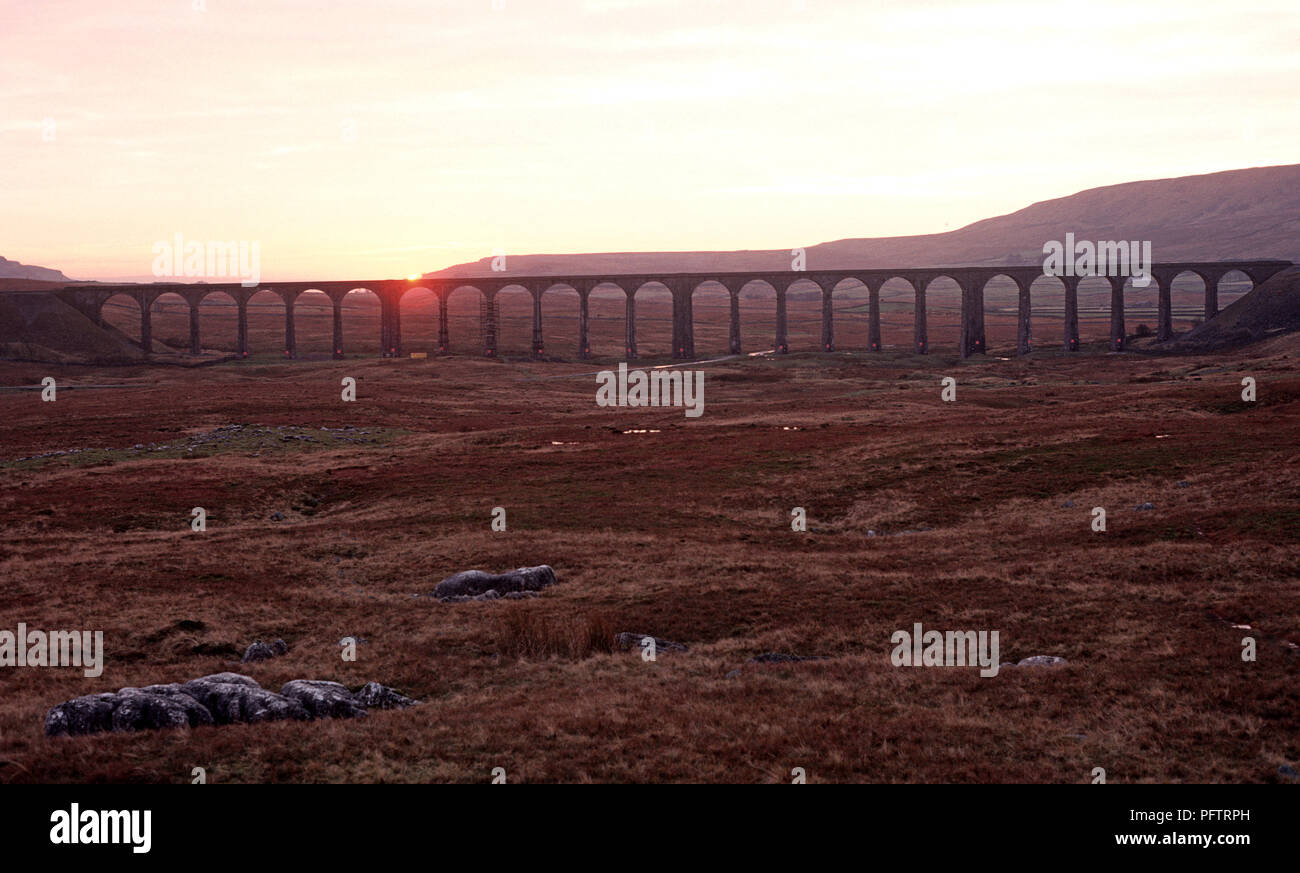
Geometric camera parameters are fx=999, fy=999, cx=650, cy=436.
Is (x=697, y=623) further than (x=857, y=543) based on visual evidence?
No

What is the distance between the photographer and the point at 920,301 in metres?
154

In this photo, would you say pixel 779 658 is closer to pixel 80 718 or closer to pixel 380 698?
pixel 380 698

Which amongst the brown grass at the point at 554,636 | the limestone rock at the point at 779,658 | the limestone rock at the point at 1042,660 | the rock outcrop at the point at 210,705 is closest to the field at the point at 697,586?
the brown grass at the point at 554,636

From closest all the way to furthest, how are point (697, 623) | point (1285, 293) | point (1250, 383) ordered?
point (697, 623), point (1250, 383), point (1285, 293)

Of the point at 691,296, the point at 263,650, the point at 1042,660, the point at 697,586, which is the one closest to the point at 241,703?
the point at 263,650

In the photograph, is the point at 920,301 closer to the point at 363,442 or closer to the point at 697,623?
the point at 363,442

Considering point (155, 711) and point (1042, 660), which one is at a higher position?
point (155, 711)

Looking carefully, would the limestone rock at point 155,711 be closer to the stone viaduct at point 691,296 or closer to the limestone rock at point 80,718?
the limestone rock at point 80,718

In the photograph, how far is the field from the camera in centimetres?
1580

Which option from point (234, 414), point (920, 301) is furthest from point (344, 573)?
point (920, 301)

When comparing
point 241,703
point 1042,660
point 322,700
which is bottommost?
point 1042,660

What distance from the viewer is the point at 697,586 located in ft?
98.5

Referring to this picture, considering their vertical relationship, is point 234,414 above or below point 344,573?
above
